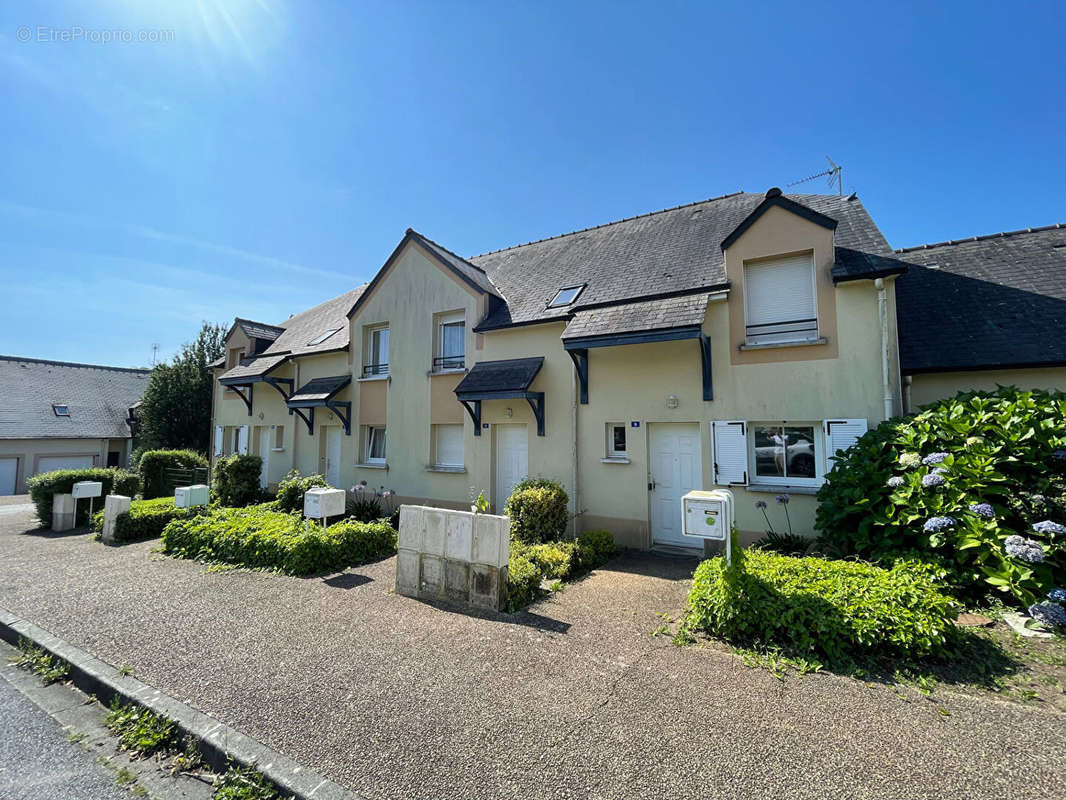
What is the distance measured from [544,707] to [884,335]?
7.14 m

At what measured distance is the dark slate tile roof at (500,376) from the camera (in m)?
9.32

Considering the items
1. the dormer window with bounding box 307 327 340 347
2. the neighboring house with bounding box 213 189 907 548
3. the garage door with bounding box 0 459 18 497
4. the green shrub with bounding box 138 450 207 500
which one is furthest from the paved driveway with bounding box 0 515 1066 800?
the garage door with bounding box 0 459 18 497

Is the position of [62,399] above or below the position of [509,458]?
above

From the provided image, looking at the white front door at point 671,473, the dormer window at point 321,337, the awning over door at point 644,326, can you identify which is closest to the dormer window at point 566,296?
the awning over door at point 644,326

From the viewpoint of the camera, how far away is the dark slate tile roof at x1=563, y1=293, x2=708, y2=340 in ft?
25.4

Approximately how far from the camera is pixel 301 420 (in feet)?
46.2

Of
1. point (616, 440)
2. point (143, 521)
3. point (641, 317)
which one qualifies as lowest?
point (143, 521)

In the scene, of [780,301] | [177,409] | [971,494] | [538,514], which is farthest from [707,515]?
[177,409]

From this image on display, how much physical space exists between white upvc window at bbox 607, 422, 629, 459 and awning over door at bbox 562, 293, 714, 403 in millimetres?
1377

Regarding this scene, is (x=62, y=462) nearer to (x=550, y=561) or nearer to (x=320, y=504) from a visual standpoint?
(x=320, y=504)

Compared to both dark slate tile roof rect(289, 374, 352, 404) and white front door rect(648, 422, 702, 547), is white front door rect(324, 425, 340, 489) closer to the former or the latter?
dark slate tile roof rect(289, 374, 352, 404)

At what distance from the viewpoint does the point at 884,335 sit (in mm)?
6926

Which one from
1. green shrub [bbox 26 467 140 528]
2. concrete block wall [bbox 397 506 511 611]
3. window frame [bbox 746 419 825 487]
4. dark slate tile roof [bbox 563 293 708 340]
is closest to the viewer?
concrete block wall [bbox 397 506 511 611]

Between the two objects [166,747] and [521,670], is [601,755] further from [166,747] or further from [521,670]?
[166,747]
